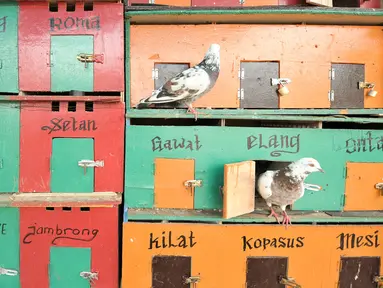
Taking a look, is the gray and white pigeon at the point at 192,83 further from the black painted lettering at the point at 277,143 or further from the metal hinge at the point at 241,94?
the black painted lettering at the point at 277,143

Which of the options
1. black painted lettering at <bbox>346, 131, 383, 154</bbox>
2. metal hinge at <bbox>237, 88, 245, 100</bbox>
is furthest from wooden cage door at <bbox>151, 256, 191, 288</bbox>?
black painted lettering at <bbox>346, 131, 383, 154</bbox>

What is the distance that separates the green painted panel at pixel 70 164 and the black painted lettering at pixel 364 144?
1644 mm

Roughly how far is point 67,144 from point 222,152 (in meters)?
0.96

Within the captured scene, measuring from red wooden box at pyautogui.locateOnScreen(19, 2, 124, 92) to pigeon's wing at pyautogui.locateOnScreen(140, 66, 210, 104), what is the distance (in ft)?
0.86

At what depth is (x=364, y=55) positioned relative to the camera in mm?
2078

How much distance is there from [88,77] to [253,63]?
1067 mm

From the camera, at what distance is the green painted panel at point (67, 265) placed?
1.94m

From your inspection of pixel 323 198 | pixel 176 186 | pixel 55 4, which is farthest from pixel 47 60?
pixel 323 198

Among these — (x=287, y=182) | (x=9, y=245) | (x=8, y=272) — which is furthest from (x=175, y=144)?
(x=8, y=272)

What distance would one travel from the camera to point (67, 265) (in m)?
1.95

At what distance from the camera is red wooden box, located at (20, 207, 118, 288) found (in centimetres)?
193

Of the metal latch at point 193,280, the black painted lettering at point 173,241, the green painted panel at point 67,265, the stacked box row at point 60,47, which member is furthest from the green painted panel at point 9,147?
the metal latch at point 193,280

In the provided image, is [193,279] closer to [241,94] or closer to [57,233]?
[57,233]

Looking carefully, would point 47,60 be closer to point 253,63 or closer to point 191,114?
point 191,114
